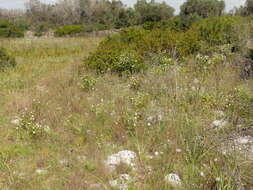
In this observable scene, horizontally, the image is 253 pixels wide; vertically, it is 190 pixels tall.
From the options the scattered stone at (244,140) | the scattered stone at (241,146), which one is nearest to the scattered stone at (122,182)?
the scattered stone at (241,146)

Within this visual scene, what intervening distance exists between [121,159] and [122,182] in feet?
0.98

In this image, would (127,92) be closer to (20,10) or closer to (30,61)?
(30,61)

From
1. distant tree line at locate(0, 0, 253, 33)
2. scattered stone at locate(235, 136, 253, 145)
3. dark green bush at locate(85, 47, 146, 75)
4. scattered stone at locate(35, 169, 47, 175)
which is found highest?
distant tree line at locate(0, 0, 253, 33)

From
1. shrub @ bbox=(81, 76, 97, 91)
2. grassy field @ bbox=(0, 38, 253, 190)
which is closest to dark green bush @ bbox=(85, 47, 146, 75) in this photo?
grassy field @ bbox=(0, 38, 253, 190)

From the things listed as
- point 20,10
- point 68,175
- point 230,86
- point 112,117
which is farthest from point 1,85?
point 20,10

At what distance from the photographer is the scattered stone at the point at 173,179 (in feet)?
5.93

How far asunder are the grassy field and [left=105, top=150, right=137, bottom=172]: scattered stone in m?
0.05

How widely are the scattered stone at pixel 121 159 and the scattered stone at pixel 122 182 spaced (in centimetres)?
15

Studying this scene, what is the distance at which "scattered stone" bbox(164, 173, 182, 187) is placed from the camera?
181cm

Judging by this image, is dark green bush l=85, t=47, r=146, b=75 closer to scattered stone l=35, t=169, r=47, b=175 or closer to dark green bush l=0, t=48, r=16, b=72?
dark green bush l=0, t=48, r=16, b=72

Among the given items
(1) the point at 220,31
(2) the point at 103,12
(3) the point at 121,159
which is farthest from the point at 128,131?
(2) the point at 103,12

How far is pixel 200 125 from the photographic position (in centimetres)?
241

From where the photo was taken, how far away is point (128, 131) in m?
2.63

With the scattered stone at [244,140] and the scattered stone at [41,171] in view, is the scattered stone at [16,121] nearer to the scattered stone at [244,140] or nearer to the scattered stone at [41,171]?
the scattered stone at [41,171]
